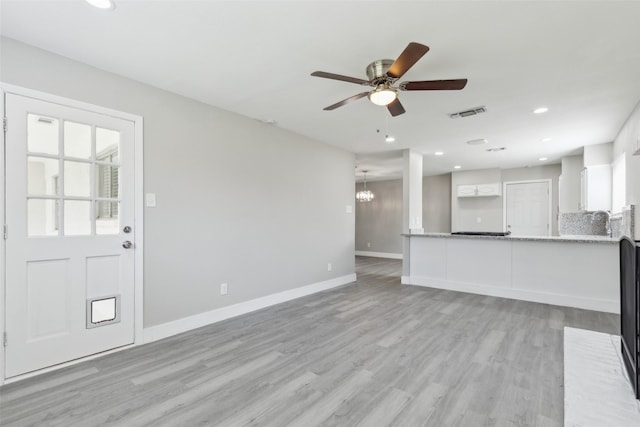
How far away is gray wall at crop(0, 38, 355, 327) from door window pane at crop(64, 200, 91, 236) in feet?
1.57

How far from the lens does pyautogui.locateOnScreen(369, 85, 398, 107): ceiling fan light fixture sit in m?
2.45

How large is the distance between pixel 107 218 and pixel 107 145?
2.17ft

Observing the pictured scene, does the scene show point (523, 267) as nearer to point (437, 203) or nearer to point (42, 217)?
point (437, 203)

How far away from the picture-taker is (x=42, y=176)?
93.7 inches

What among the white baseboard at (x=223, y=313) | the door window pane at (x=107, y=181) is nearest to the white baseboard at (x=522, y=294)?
the white baseboard at (x=223, y=313)

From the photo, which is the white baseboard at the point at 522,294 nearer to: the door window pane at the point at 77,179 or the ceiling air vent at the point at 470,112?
the ceiling air vent at the point at 470,112

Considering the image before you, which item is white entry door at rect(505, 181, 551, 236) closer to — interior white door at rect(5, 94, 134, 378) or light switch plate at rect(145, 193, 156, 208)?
light switch plate at rect(145, 193, 156, 208)

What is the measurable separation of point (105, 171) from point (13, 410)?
1.82m

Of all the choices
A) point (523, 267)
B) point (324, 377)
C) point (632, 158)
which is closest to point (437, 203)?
point (523, 267)

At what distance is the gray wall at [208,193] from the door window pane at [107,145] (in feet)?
0.76

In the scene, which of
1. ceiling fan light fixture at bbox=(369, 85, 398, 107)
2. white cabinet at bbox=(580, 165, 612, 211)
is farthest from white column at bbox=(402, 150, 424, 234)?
ceiling fan light fixture at bbox=(369, 85, 398, 107)

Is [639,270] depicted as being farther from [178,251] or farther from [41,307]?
[41,307]

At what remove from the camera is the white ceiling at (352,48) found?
1.93 m

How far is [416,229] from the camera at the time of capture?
5.77 metres
